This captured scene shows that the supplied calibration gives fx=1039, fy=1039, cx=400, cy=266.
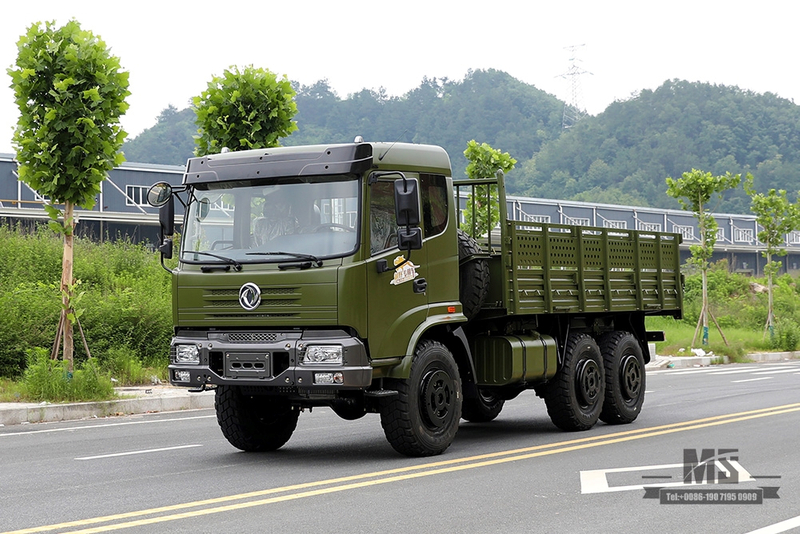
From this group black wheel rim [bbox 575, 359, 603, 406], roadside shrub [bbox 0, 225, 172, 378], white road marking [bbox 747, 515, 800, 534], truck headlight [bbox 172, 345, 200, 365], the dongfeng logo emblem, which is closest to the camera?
white road marking [bbox 747, 515, 800, 534]

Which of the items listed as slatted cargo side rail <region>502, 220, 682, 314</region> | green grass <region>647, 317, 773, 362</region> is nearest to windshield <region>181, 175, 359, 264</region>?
slatted cargo side rail <region>502, 220, 682, 314</region>

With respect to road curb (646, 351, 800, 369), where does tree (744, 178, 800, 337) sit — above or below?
above

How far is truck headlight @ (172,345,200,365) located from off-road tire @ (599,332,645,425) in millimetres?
5736

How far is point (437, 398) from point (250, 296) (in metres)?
2.12

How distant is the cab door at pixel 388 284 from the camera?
9.55m

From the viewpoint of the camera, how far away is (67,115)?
51.1 feet

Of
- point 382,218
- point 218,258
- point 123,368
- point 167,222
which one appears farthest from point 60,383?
point 382,218

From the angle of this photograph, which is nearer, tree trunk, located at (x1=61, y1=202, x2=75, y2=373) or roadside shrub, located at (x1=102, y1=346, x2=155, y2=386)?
tree trunk, located at (x1=61, y1=202, x2=75, y2=373)

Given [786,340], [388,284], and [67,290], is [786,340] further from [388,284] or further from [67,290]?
[388,284]

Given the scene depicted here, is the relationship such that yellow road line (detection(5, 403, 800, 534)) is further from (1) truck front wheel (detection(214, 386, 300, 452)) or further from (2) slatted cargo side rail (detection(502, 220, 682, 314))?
(1) truck front wheel (detection(214, 386, 300, 452))

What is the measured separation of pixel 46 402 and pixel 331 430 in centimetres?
482

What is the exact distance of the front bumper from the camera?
9.21m

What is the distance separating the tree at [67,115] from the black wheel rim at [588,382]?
773 cm

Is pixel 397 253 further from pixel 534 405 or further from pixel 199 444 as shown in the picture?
pixel 534 405
